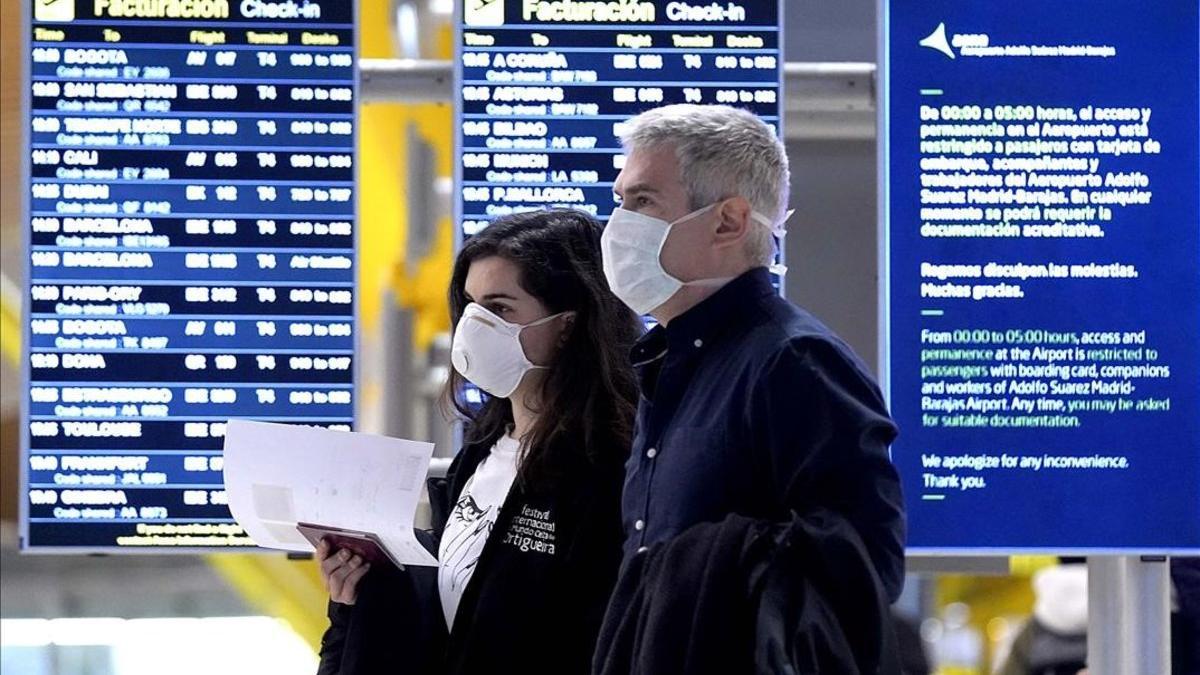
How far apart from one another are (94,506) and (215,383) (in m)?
0.36

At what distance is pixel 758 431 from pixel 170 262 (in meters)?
1.93

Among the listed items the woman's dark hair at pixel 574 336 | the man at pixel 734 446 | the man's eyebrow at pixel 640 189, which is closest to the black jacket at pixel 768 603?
the man at pixel 734 446

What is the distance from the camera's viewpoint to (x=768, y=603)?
5.84 ft

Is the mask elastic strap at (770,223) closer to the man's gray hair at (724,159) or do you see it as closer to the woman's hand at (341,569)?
the man's gray hair at (724,159)

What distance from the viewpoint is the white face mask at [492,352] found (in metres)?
2.45

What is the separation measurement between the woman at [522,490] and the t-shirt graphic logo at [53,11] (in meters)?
1.39

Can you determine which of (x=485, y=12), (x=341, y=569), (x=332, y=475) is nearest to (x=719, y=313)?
(x=332, y=475)

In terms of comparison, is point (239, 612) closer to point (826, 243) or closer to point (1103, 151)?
point (826, 243)

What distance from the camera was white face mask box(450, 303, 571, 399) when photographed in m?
2.45

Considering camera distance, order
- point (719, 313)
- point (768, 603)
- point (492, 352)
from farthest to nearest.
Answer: point (492, 352) → point (719, 313) → point (768, 603)

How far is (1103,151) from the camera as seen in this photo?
3.39 m

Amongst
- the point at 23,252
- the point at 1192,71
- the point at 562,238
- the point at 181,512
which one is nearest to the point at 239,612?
the point at 181,512

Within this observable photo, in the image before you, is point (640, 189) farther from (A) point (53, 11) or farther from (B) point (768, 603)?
(A) point (53, 11)

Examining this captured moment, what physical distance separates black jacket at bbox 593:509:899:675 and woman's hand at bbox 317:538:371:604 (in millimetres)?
757
